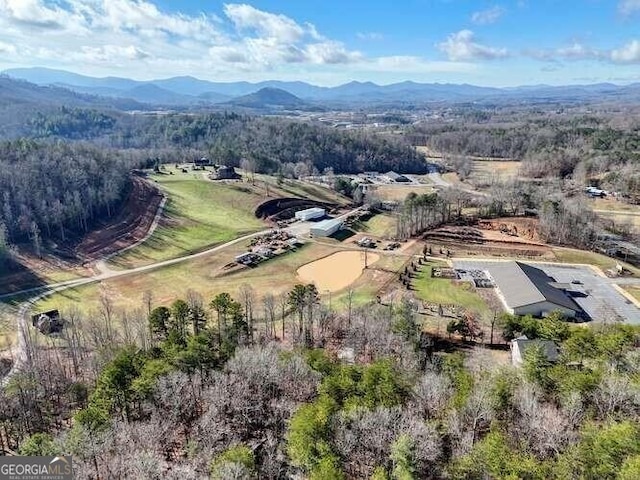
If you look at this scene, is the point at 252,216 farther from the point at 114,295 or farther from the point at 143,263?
the point at 114,295

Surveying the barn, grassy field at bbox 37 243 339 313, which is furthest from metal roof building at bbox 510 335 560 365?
the barn

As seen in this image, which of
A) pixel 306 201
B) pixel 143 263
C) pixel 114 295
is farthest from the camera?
pixel 306 201

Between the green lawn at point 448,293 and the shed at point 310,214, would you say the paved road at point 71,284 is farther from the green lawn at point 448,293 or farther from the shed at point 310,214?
the green lawn at point 448,293

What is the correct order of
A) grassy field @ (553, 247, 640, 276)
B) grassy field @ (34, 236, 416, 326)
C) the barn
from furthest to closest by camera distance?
1. the barn
2. grassy field @ (553, 247, 640, 276)
3. grassy field @ (34, 236, 416, 326)

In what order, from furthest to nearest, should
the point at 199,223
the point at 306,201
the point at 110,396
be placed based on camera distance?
the point at 306,201, the point at 199,223, the point at 110,396

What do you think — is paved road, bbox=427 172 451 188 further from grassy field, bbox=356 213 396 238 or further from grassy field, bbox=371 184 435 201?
grassy field, bbox=356 213 396 238

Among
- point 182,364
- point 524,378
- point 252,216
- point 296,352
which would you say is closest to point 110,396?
point 182,364
